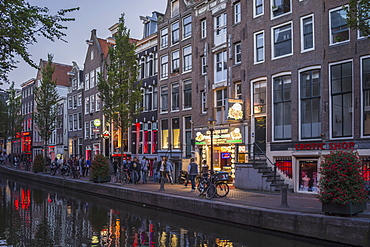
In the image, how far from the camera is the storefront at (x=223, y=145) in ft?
80.7

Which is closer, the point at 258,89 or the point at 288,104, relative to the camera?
the point at 288,104

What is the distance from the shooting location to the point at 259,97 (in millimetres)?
23516

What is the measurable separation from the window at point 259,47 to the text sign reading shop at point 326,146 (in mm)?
5955

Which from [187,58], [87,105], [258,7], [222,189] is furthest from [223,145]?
[87,105]

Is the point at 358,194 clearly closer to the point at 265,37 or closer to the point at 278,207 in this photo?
the point at 278,207

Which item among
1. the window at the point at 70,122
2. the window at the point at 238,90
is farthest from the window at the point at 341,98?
the window at the point at 70,122

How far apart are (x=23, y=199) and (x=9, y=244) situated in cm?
1225

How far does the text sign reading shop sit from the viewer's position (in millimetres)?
18156

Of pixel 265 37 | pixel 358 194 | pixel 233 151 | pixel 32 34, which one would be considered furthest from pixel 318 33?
pixel 32 34

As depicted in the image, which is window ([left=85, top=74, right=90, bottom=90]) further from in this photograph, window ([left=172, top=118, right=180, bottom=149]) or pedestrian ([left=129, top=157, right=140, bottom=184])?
pedestrian ([left=129, top=157, right=140, bottom=184])

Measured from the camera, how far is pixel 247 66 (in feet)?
79.5

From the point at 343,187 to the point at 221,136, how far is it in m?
14.1

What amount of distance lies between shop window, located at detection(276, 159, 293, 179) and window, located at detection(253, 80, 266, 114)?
10.9 feet

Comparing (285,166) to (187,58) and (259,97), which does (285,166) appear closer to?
(259,97)
